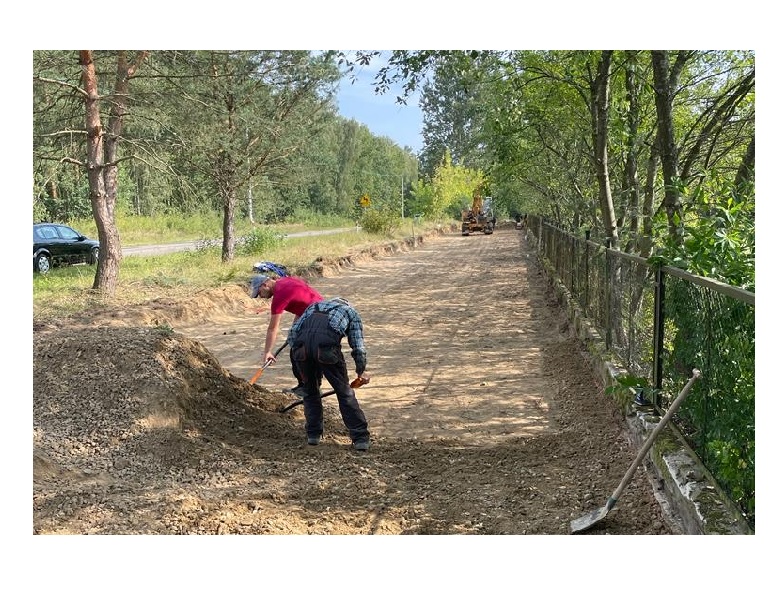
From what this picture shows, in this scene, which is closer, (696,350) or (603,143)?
(696,350)

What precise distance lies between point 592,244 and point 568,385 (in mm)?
2175

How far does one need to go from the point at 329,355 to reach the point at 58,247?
14332mm

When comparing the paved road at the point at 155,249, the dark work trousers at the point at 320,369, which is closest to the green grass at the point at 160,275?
the paved road at the point at 155,249

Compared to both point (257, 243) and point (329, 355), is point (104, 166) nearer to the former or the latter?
point (329, 355)

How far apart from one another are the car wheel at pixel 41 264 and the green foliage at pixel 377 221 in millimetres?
18879

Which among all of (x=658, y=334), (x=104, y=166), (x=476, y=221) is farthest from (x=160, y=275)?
(x=476, y=221)

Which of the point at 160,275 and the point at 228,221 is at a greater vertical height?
the point at 228,221

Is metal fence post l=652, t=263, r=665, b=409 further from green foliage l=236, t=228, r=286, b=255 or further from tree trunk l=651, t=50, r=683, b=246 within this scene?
green foliage l=236, t=228, r=286, b=255

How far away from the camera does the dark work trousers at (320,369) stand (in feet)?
16.9

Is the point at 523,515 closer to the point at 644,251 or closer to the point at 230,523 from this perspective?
the point at 230,523

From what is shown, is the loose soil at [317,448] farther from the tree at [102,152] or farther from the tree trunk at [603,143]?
the tree at [102,152]

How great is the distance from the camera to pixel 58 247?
17.0 m

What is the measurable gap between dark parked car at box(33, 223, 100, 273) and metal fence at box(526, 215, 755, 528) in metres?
13.6
